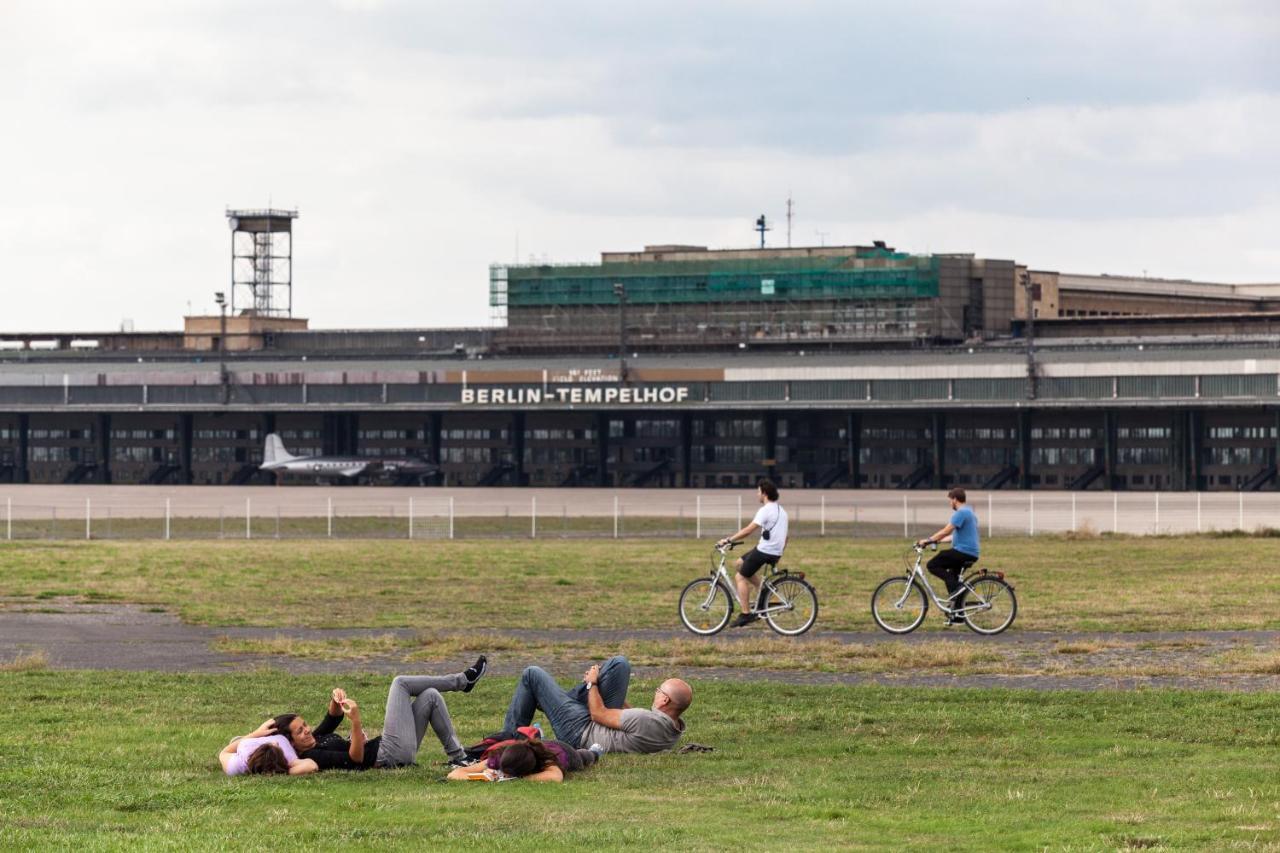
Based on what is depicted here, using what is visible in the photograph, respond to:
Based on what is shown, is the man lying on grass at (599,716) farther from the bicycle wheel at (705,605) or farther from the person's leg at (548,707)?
the bicycle wheel at (705,605)

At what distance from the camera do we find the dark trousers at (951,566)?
95.3 feet

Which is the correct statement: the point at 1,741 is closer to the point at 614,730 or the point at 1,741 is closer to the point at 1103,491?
the point at 614,730

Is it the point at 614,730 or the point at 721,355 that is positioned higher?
the point at 721,355

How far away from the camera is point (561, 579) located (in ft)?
131

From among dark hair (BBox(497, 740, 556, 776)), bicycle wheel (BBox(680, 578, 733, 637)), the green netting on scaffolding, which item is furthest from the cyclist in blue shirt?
the green netting on scaffolding

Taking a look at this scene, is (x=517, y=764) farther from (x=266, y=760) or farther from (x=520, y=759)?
(x=266, y=760)

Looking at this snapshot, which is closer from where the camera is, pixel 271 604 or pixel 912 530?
pixel 271 604

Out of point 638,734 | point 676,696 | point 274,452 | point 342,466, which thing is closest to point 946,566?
point 676,696

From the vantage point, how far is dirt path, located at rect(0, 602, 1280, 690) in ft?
75.4

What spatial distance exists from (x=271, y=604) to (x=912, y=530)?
31405mm

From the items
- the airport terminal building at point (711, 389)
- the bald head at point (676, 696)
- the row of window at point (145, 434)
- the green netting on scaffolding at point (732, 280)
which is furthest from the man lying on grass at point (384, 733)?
the row of window at point (145, 434)

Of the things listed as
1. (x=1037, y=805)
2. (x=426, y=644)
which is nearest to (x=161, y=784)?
(x=1037, y=805)

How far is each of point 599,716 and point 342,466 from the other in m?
112

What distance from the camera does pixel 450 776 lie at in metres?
15.6
